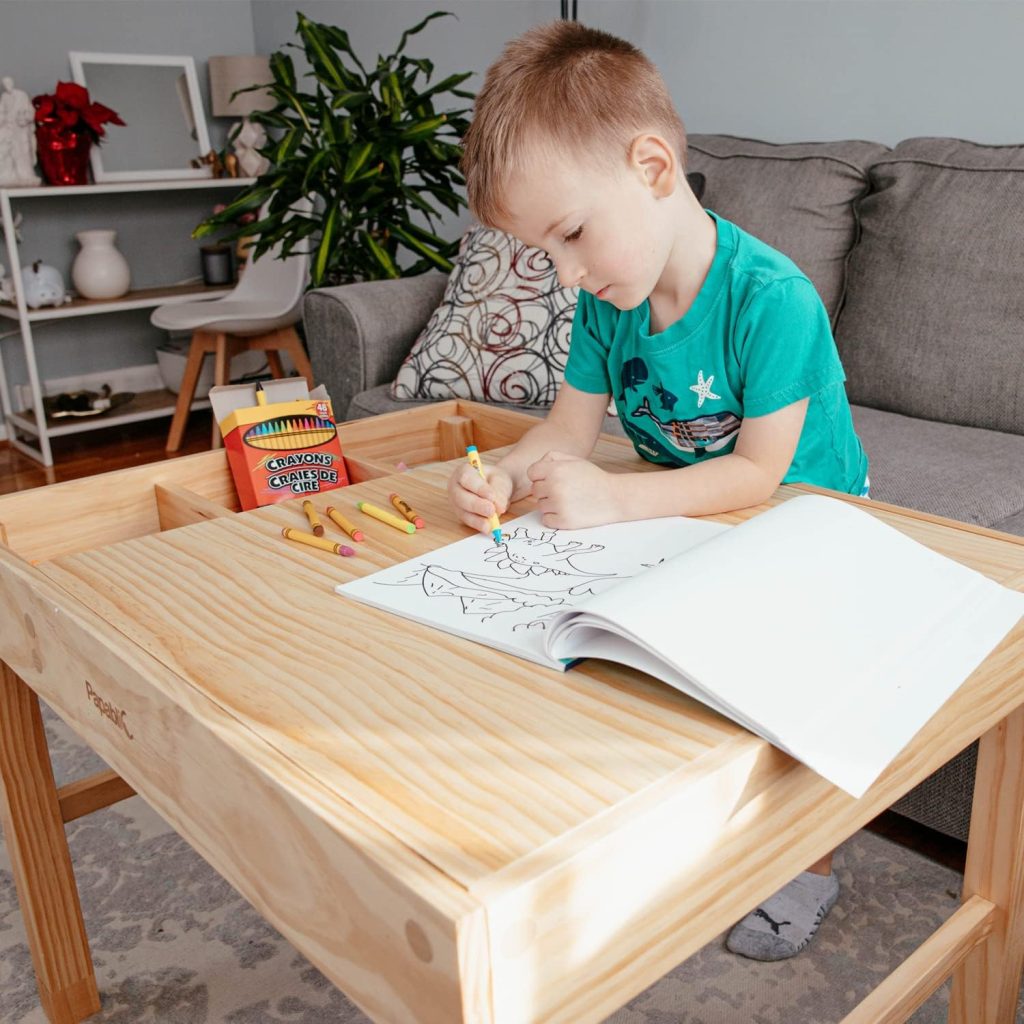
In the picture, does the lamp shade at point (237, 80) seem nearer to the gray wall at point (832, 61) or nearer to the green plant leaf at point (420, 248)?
the gray wall at point (832, 61)

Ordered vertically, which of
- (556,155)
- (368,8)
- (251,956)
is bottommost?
(251,956)

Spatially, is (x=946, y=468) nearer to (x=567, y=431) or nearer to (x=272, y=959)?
(x=567, y=431)

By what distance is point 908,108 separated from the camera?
2.22 m

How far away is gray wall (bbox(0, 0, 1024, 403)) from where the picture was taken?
2.12 metres

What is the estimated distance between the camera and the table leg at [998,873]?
828 millimetres

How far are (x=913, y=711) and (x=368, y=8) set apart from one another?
359cm

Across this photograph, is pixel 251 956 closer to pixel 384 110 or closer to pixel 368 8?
pixel 384 110

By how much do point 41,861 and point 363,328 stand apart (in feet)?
4.82

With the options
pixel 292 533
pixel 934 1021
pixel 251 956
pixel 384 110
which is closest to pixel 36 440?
pixel 384 110

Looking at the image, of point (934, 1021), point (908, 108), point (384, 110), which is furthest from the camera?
point (384, 110)

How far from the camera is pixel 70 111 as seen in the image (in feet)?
11.1

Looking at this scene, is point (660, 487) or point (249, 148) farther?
point (249, 148)

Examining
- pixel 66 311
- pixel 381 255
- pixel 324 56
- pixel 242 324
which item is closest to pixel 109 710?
pixel 381 255

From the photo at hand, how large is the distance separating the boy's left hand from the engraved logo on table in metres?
0.38
